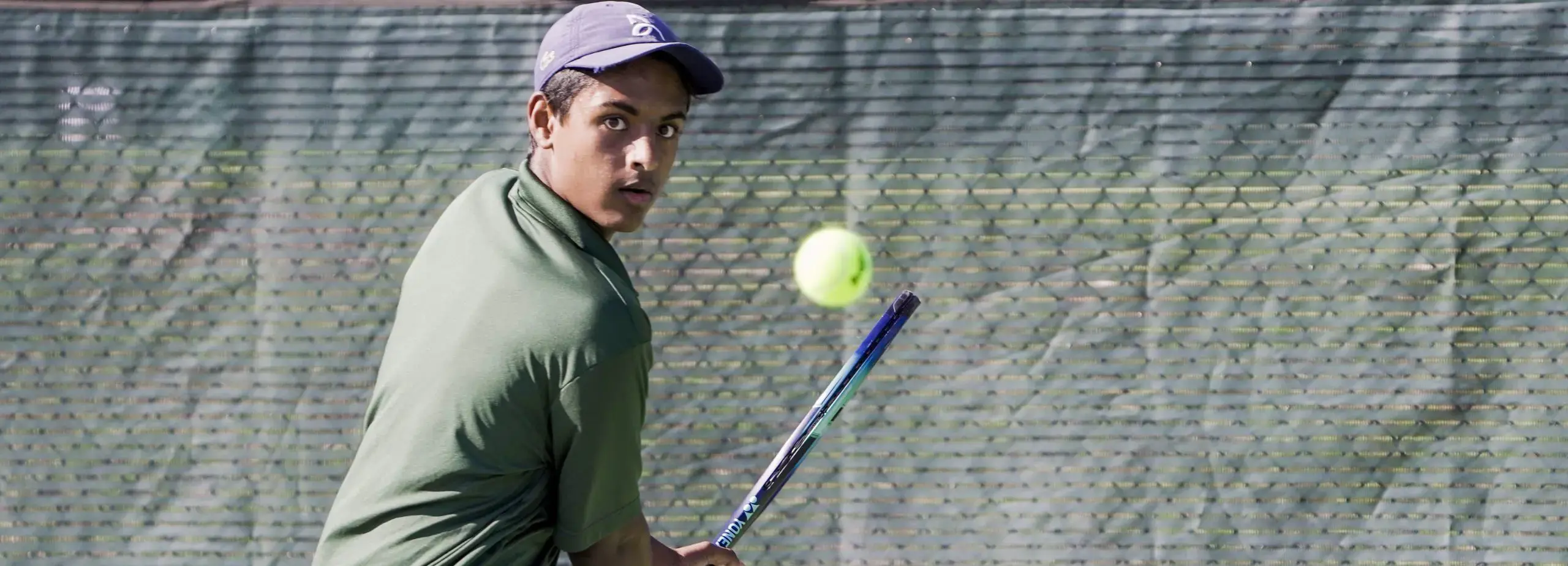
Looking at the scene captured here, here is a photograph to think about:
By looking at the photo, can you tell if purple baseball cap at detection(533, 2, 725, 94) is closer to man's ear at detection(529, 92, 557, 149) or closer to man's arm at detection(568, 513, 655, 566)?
man's ear at detection(529, 92, 557, 149)

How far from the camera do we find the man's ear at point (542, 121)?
2150 millimetres

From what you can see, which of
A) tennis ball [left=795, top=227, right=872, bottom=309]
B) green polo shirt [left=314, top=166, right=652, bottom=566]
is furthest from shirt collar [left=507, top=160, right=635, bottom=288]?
tennis ball [left=795, top=227, right=872, bottom=309]

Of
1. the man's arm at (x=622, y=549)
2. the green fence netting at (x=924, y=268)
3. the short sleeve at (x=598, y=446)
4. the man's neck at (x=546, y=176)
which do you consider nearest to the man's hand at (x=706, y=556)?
the man's arm at (x=622, y=549)

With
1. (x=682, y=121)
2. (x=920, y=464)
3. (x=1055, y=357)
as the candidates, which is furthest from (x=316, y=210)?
(x=682, y=121)

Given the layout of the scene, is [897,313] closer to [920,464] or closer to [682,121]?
[682,121]

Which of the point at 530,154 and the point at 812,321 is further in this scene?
the point at 812,321

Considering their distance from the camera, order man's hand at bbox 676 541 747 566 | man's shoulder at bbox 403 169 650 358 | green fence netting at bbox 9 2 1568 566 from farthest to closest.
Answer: green fence netting at bbox 9 2 1568 566, man's hand at bbox 676 541 747 566, man's shoulder at bbox 403 169 650 358

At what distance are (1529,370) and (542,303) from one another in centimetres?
356

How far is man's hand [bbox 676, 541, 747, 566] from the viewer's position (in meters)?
2.57

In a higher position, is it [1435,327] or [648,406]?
[1435,327]

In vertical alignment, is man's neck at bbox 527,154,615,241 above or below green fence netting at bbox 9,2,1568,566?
above

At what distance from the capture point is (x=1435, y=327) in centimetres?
435

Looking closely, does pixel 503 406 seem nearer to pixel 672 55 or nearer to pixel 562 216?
pixel 562 216

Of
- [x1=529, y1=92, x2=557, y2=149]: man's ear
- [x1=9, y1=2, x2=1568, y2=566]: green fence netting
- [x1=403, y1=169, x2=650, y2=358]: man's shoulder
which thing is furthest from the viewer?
[x1=9, y1=2, x2=1568, y2=566]: green fence netting
